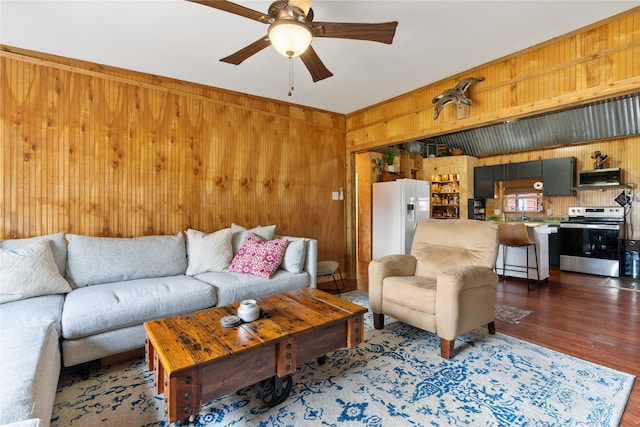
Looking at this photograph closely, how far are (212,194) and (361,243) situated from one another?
350 cm

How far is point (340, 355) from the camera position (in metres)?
2.21

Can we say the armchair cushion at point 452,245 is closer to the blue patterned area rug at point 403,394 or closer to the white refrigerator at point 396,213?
the blue patterned area rug at point 403,394

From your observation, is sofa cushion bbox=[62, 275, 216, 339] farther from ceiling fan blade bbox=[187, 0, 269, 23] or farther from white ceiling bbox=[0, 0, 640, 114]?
white ceiling bbox=[0, 0, 640, 114]

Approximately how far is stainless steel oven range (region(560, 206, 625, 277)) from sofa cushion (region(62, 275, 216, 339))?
598 centimetres

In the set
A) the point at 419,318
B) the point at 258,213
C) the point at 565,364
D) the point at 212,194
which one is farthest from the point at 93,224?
the point at 565,364

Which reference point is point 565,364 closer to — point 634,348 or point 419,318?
point 634,348

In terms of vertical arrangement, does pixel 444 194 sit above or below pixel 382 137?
below

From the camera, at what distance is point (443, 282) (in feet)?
7.11

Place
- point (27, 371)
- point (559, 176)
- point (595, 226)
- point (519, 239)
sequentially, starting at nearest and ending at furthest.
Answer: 1. point (27, 371)
2. point (519, 239)
3. point (595, 226)
4. point (559, 176)

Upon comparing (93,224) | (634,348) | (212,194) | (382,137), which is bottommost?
(634,348)

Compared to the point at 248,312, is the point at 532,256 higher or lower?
lower

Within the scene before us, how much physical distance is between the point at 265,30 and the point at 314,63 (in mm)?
584

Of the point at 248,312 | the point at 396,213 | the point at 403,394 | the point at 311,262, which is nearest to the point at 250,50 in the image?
the point at 248,312

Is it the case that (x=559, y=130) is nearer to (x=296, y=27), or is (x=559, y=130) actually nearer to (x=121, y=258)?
(x=296, y=27)
